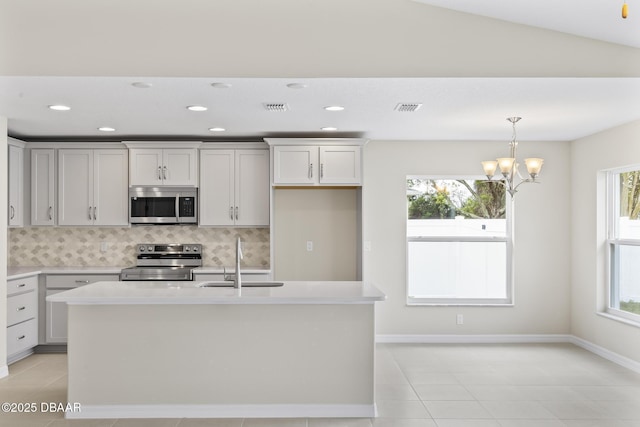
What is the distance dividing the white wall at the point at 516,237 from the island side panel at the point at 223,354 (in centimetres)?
251

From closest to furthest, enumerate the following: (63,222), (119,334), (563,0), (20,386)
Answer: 1. (563,0)
2. (119,334)
3. (20,386)
4. (63,222)

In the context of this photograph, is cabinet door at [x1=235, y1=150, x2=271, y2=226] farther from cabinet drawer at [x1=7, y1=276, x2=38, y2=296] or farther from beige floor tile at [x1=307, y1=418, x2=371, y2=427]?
beige floor tile at [x1=307, y1=418, x2=371, y2=427]

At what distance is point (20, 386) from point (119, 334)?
4.71 feet

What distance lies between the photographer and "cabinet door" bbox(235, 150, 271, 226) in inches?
242

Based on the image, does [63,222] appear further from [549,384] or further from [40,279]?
[549,384]

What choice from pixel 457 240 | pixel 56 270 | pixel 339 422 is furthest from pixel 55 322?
pixel 457 240

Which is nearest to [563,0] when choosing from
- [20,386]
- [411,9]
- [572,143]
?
[411,9]

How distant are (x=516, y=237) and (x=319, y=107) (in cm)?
319

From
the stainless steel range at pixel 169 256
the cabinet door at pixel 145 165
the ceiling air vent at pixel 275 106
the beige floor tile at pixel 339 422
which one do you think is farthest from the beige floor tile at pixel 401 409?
the cabinet door at pixel 145 165

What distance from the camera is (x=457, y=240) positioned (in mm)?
6531

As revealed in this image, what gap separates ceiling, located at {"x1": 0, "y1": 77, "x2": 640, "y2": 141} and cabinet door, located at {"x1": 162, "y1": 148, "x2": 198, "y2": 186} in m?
0.18

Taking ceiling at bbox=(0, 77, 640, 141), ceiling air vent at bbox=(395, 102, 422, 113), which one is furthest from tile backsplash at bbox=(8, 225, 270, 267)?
ceiling air vent at bbox=(395, 102, 422, 113)

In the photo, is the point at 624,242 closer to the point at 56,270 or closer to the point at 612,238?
the point at 612,238

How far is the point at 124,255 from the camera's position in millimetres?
6465
